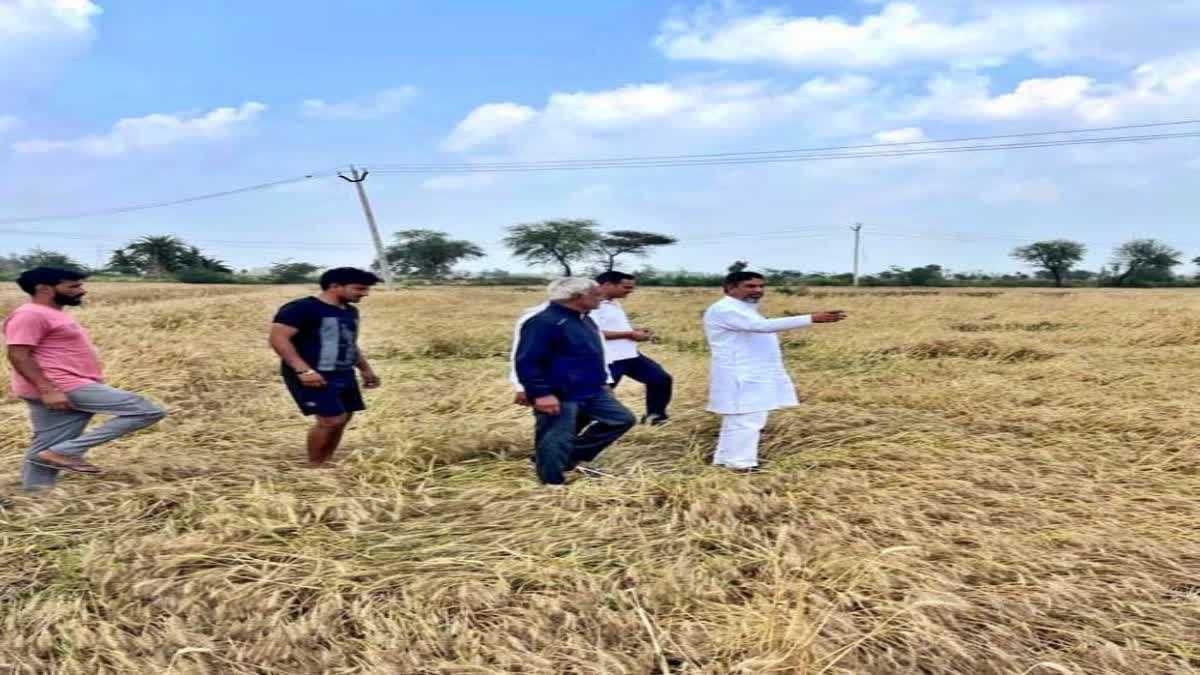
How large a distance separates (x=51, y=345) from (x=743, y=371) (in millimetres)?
3562

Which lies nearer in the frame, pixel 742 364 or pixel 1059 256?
pixel 742 364

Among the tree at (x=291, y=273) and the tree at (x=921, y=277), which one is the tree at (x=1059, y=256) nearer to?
the tree at (x=921, y=277)

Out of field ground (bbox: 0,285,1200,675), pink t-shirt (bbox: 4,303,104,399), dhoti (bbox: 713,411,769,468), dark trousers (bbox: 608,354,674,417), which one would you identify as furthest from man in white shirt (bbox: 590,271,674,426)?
pink t-shirt (bbox: 4,303,104,399)

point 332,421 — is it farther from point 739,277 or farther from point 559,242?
point 559,242

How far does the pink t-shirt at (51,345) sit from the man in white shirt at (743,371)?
3.27 m

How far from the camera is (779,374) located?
4.76 metres

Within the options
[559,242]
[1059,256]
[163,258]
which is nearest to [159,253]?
[163,258]

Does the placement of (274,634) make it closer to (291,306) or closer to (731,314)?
(291,306)

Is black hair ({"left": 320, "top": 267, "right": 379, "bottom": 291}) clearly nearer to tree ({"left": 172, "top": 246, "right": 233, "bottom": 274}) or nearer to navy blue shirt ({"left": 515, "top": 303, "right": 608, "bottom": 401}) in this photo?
navy blue shirt ({"left": 515, "top": 303, "right": 608, "bottom": 401})

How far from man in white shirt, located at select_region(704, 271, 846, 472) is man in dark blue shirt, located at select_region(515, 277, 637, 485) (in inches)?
25.1

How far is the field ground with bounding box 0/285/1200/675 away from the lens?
8.61 feet

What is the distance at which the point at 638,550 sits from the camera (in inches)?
130

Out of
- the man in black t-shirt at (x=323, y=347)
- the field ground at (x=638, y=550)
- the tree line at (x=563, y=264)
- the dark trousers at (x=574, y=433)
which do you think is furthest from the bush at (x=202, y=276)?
the dark trousers at (x=574, y=433)

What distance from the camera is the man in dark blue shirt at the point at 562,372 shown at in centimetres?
416
